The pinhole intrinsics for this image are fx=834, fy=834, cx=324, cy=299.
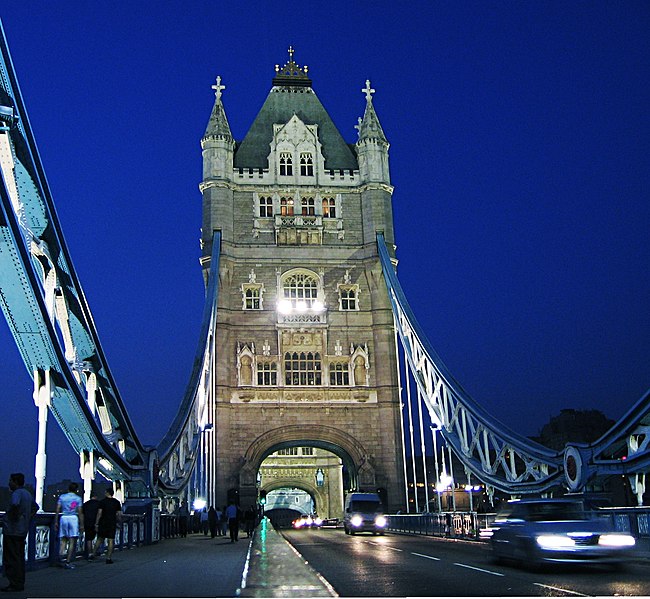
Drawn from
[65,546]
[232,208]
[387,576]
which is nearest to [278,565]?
[387,576]

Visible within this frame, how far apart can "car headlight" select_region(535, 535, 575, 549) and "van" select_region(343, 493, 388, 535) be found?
21861 mm

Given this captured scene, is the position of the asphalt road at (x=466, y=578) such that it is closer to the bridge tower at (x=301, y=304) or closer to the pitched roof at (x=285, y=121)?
the bridge tower at (x=301, y=304)

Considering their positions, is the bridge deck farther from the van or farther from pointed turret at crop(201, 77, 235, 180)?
pointed turret at crop(201, 77, 235, 180)

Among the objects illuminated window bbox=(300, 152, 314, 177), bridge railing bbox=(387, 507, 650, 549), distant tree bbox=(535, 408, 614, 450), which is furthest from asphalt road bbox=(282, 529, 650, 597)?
distant tree bbox=(535, 408, 614, 450)

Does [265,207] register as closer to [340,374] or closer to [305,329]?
[305,329]

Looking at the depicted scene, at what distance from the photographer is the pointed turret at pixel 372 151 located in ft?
171

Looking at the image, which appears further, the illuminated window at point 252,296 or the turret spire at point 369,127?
the turret spire at point 369,127

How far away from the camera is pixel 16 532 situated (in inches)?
412

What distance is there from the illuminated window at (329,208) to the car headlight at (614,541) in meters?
40.0

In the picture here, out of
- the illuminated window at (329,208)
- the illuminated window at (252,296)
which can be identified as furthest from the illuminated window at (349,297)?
the illuminated window at (329,208)

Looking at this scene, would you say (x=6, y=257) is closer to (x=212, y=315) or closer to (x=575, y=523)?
(x=575, y=523)

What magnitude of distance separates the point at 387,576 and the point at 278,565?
295 centimetres

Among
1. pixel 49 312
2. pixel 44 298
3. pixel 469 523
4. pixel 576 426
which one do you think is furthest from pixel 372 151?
pixel 576 426

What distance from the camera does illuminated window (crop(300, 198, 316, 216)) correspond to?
5131cm
